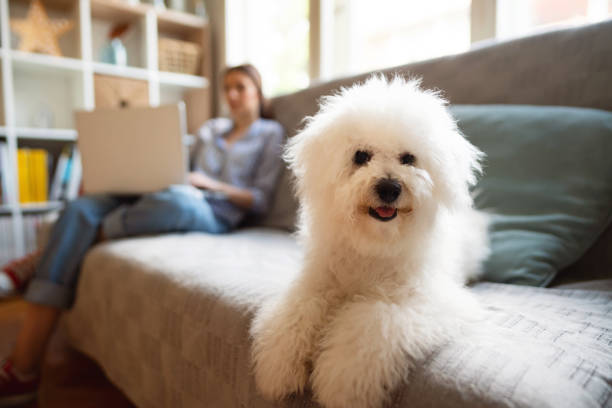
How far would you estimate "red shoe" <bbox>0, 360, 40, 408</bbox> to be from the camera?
1137 millimetres

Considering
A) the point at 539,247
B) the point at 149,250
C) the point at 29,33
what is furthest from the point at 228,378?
the point at 29,33

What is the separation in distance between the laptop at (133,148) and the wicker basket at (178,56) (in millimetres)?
1392

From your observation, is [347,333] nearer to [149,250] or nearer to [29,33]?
[149,250]

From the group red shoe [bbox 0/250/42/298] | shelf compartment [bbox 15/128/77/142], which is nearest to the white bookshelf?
shelf compartment [bbox 15/128/77/142]

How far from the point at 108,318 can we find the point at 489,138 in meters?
1.26

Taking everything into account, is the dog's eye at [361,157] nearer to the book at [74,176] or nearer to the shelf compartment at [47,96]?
the book at [74,176]

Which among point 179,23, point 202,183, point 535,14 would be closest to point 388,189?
point 202,183

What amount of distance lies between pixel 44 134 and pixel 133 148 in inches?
49.7

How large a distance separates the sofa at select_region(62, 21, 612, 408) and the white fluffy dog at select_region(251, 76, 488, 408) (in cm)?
6

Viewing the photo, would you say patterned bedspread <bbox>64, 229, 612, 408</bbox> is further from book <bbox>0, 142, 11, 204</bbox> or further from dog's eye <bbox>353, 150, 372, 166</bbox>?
book <bbox>0, 142, 11, 204</bbox>

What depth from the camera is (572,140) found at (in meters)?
0.92

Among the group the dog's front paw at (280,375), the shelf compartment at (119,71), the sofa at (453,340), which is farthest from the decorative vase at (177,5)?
the dog's front paw at (280,375)

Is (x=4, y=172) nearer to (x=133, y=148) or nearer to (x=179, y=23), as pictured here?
(x=133, y=148)

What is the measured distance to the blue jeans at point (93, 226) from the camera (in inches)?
51.2
